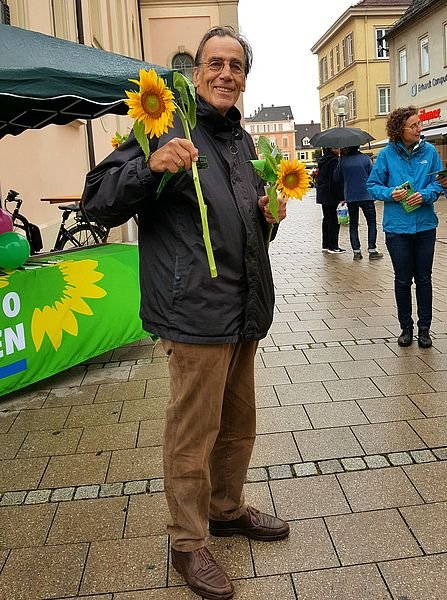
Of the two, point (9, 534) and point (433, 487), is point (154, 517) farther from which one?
point (433, 487)

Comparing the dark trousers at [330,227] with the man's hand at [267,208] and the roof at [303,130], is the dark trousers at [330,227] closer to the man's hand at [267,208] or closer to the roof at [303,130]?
the man's hand at [267,208]

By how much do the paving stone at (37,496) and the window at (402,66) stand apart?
35839mm

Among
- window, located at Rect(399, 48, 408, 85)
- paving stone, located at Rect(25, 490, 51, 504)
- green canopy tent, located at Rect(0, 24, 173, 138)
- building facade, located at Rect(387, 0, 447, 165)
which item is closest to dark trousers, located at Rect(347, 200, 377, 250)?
green canopy tent, located at Rect(0, 24, 173, 138)

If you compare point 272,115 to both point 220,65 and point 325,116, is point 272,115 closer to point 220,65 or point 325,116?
point 325,116

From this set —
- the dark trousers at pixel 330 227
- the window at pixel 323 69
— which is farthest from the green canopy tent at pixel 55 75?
the window at pixel 323 69

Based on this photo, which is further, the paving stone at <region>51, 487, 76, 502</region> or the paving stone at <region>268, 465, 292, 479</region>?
the paving stone at <region>268, 465, 292, 479</region>

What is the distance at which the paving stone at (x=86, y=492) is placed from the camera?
320cm

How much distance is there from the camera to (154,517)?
2.99 m

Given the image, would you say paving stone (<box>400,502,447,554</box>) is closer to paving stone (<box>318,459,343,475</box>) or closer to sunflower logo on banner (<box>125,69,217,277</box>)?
paving stone (<box>318,459,343,475</box>)

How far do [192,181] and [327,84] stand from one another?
6278 cm

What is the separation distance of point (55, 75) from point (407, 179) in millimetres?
2904

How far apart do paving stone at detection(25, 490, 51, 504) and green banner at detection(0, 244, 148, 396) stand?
1278 mm

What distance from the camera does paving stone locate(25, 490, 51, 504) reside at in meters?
3.18

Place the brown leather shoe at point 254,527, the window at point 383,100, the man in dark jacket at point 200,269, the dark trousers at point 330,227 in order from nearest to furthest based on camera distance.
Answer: the man in dark jacket at point 200,269 < the brown leather shoe at point 254,527 < the dark trousers at point 330,227 < the window at point 383,100
